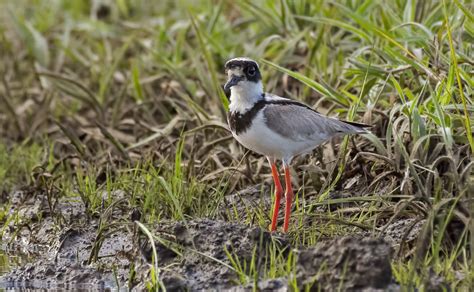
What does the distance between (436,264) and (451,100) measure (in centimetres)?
140

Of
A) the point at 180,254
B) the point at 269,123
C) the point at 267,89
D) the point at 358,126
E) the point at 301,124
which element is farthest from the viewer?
the point at 267,89

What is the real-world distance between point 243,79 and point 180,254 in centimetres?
102

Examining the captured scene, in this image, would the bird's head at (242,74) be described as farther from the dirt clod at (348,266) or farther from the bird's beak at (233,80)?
the dirt clod at (348,266)

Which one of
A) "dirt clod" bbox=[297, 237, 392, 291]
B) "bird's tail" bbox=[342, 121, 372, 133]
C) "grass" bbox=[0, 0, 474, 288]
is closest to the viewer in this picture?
"dirt clod" bbox=[297, 237, 392, 291]

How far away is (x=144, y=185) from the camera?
20.1 feet

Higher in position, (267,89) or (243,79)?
(243,79)

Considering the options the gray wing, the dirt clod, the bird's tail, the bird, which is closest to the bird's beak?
the bird

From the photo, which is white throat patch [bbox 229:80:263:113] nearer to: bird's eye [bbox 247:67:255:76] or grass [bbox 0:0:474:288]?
bird's eye [bbox 247:67:255:76]

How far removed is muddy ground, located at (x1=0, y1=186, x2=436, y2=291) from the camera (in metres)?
4.53

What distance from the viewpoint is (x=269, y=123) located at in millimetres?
5355

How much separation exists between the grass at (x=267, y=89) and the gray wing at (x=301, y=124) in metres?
0.34

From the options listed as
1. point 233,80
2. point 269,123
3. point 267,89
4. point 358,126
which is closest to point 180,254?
point 269,123

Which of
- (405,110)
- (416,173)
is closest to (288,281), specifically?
(416,173)

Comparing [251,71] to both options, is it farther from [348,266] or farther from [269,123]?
[348,266]
